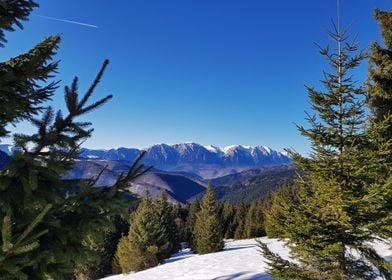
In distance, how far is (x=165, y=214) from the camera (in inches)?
1964

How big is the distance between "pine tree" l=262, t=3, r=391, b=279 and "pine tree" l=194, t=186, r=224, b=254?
32159 mm

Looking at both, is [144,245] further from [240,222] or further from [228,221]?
[228,221]

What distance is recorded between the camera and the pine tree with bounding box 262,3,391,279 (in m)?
9.20

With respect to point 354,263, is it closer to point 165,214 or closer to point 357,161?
point 357,161

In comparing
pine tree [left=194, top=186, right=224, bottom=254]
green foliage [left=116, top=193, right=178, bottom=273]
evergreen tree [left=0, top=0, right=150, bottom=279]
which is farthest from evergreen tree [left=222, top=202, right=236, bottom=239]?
evergreen tree [left=0, top=0, right=150, bottom=279]

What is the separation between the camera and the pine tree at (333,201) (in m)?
9.20

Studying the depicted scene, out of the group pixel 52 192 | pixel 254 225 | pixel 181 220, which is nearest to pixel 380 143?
pixel 52 192

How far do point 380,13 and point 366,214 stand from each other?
347 inches

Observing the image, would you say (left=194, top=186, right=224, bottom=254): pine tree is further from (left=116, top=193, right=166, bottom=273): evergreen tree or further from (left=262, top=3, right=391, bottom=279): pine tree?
(left=262, top=3, right=391, bottom=279): pine tree

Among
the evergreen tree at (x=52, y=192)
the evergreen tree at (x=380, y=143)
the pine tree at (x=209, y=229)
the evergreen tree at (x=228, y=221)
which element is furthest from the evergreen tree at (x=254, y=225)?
the evergreen tree at (x=52, y=192)

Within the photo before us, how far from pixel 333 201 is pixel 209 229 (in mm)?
34003

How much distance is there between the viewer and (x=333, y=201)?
9.13 metres

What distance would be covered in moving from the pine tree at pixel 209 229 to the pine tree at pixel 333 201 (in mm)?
32159

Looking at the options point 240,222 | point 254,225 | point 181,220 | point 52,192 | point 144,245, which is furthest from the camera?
point 181,220
